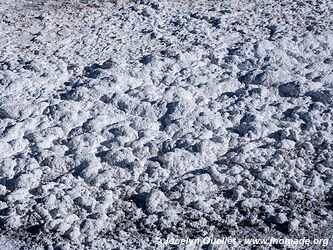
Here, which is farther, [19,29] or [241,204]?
[19,29]

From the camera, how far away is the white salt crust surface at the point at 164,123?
2.76 meters

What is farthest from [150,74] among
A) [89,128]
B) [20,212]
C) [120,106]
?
[20,212]

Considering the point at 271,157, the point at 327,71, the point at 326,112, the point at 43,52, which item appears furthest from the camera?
the point at 43,52

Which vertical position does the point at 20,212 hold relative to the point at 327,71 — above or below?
below

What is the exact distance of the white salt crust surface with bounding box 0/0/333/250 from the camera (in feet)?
9.06

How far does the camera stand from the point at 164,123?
3281 mm

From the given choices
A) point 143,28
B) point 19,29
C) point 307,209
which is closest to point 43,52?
point 19,29

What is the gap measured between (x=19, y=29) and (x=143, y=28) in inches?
34.5

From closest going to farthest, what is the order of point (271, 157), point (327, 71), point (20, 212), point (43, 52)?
1. point (20, 212)
2. point (271, 157)
3. point (327, 71)
4. point (43, 52)

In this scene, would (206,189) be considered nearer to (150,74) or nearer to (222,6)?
(150,74)

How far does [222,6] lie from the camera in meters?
4.34

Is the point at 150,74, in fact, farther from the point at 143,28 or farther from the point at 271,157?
the point at 271,157

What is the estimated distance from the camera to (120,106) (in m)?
3.38

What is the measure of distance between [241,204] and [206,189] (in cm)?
19
